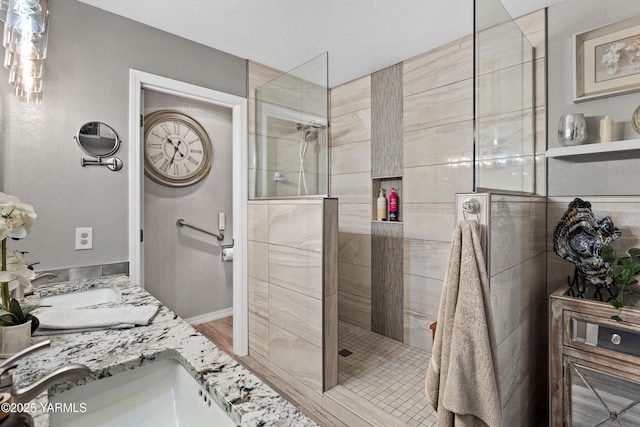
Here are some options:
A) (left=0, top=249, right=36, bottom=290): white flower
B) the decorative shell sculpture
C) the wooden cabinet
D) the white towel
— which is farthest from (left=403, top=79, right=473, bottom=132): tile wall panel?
(left=0, top=249, right=36, bottom=290): white flower

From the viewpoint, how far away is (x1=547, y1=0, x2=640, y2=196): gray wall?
1601 millimetres

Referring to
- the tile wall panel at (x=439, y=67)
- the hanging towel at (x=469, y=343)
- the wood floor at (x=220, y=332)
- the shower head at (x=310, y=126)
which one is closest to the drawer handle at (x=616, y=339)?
the hanging towel at (x=469, y=343)

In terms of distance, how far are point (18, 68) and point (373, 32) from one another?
2030 millimetres

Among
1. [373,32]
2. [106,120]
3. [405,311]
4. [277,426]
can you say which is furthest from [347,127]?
[277,426]

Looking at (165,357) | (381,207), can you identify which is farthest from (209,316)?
(165,357)

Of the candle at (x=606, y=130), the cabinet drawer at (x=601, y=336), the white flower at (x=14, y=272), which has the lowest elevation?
the cabinet drawer at (x=601, y=336)

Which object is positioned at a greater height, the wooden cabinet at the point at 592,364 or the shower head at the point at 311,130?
the shower head at the point at 311,130

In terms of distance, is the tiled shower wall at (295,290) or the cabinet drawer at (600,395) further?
the tiled shower wall at (295,290)

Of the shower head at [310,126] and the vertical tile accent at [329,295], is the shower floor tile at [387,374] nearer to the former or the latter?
the vertical tile accent at [329,295]

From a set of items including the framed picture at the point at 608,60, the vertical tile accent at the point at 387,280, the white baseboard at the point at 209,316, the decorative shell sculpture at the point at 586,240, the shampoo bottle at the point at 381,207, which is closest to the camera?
the decorative shell sculpture at the point at 586,240

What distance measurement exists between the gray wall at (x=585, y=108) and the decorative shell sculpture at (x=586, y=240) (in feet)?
1.08

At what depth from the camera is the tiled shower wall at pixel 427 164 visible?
7.18ft

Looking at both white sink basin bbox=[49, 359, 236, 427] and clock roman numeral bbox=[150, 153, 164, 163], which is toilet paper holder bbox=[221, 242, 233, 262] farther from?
white sink basin bbox=[49, 359, 236, 427]

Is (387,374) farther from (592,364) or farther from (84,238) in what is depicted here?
(84,238)
